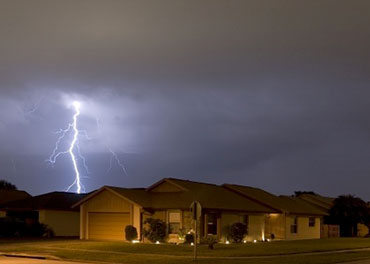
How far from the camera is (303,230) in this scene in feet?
191

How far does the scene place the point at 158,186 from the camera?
164 ft

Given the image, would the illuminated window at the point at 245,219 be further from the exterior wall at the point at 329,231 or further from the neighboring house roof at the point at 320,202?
the neighboring house roof at the point at 320,202

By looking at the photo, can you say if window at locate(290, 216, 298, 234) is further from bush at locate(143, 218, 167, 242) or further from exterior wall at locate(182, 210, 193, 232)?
bush at locate(143, 218, 167, 242)

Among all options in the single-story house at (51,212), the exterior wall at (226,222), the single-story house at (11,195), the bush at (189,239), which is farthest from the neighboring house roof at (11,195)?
the bush at (189,239)

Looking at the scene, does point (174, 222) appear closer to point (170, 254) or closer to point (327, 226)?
point (170, 254)

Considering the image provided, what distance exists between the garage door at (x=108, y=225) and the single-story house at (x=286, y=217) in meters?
11.7

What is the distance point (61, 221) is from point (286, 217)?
59.6ft

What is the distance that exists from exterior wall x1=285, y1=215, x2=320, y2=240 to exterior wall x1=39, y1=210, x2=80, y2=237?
1721 cm

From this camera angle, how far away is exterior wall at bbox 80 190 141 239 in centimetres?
4631

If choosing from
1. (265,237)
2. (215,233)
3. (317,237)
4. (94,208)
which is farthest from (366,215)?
(94,208)

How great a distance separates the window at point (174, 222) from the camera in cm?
4561

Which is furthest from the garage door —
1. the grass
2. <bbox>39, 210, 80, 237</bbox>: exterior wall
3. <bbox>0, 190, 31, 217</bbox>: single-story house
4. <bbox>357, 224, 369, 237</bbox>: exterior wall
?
<bbox>357, 224, 369, 237</bbox>: exterior wall

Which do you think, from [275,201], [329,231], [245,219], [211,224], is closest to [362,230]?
[329,231]

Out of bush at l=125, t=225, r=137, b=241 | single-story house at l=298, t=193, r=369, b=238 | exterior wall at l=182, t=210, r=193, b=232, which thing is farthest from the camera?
single-story house at l=298, t=193, r=369, b=238
